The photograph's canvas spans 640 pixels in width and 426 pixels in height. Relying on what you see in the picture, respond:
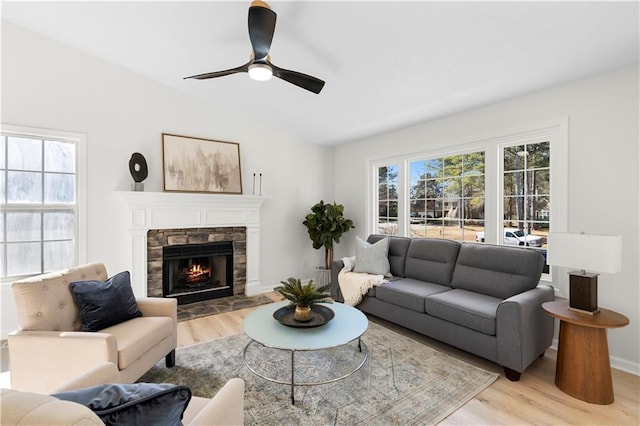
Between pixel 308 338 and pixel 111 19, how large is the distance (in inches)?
135

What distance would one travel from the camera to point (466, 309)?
2637 mm

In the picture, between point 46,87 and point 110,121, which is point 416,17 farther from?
point 46,87

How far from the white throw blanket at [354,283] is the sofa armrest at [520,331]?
1.34m

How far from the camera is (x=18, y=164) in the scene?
3275 mm

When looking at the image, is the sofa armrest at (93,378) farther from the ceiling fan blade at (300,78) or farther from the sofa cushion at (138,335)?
the ceiling fan blade at (300,78)

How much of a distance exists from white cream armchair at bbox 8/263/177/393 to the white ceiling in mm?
2417

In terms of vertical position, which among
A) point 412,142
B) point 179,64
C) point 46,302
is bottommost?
point 46,302

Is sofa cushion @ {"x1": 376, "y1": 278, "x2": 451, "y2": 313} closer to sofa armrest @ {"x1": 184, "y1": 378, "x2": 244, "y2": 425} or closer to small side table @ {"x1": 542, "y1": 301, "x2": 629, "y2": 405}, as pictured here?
small side table @ {"x1": 542, "y1": 301, "x2": 629, "y2": 405}

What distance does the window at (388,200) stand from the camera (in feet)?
15.5

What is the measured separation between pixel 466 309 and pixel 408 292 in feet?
2.03

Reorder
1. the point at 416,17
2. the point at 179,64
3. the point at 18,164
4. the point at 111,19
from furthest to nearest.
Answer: the point at 179,64 < the point at 18,164 < the point at 111,19 < the point at 416,17

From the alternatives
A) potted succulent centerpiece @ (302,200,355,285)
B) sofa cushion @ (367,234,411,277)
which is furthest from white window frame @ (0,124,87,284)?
sofa cushion @ (367,234,411,277)

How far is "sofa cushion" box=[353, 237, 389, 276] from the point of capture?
3.81 meters

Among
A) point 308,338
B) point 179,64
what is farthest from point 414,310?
point 179,64
